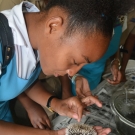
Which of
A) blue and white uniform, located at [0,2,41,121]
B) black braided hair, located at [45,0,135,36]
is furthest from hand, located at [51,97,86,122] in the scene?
black braided hair, located at [45,0,135,36]

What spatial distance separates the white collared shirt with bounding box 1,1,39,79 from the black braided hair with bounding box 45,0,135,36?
136 millimetres

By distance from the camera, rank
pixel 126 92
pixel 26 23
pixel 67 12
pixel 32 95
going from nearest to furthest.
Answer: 1. pixel 67 12
2. pixel 26 23
3. pixel 126 92
4. pixel 32 95

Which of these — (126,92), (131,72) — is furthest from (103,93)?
(131,72)

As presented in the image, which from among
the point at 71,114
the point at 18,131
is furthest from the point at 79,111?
the point at 18,131

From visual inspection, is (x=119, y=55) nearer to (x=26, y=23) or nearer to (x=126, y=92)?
(x=126, y=92)

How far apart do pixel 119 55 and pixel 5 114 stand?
682 mm

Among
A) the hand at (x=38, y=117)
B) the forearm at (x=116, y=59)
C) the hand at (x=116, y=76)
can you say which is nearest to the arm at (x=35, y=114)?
the hand at (x=38, y=117)

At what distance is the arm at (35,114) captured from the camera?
0.77 metres

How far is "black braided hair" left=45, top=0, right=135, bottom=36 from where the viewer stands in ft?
1.52

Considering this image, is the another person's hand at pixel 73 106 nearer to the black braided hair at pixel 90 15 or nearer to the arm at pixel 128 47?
the black braided hair at pixel 90 15

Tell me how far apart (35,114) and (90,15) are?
49 cm

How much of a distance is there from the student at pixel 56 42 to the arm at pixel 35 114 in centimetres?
12

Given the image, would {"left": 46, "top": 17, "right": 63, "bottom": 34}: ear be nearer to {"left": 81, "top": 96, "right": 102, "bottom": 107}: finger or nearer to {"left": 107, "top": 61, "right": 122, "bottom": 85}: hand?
{"left": 81, "top": 96, "right": 102, "bottom": 107}: finger

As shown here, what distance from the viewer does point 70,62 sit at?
0.53 metres
